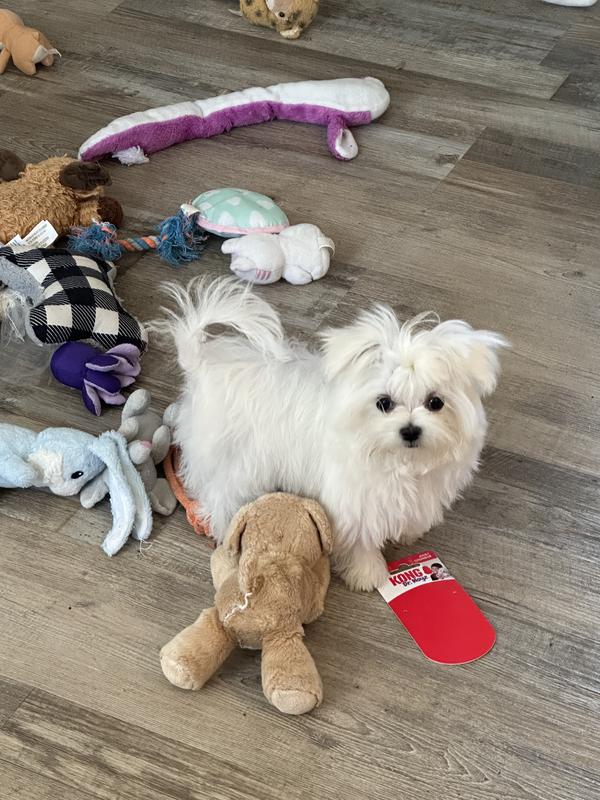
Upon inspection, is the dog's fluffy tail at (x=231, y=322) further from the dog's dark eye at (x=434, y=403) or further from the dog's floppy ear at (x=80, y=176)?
the dog's floppy ear at (x=80, y=176)

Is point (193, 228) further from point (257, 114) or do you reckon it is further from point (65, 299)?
point (257, 114)

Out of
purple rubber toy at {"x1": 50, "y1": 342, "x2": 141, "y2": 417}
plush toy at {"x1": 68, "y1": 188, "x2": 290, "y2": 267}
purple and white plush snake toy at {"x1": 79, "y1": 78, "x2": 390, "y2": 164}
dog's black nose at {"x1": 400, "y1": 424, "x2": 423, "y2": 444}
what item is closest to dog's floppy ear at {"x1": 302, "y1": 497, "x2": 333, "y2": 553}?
dog's black nose at {"x1": 400, "y1": 424, "x2": 423, "y2": 444}

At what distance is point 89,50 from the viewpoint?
3.14m

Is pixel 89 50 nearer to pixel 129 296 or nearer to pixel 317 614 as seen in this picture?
pixel 129 296

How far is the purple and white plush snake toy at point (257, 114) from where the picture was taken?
2646 millimetres

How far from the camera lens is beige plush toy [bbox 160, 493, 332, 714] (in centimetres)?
148

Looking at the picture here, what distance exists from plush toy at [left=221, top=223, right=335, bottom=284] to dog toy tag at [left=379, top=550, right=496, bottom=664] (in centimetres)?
82

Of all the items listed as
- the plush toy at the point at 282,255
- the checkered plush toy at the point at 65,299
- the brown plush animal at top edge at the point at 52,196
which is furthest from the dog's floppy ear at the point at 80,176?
the plush toy at the point at 282,255

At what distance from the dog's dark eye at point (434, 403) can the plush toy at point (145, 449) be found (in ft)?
1.89

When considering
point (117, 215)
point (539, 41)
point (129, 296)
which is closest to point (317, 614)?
point (129, 296)

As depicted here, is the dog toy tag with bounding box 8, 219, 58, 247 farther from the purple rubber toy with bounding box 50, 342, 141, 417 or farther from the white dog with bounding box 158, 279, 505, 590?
the white dog with bounding box 158, 279, 505, 590

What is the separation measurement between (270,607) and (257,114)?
5.65ft

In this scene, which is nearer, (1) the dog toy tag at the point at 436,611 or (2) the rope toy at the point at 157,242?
(1) the dog toy tag at the point at 436,611

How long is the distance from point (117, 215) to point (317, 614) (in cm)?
124
